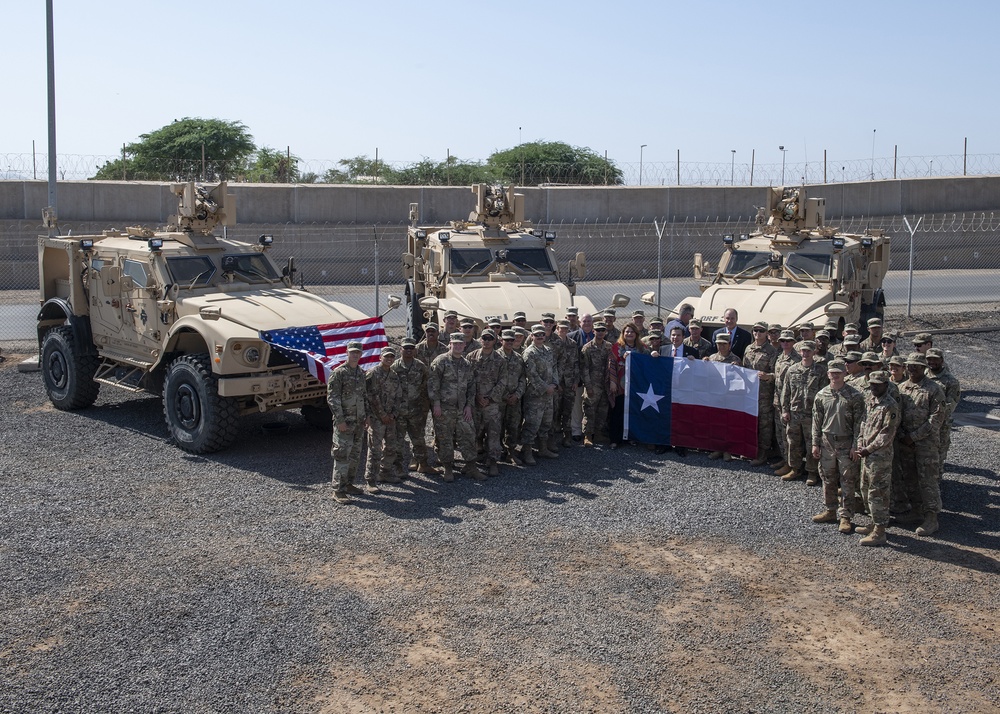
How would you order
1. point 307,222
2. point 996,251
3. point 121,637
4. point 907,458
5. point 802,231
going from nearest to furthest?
1. point 121,637
2. point 907,458
3. point 802,231
4. point 307,222
5. point 996,251

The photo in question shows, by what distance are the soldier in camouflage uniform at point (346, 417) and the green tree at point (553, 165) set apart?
25.4 meters

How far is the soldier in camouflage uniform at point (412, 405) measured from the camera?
9.93 m

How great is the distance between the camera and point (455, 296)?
13414 mm

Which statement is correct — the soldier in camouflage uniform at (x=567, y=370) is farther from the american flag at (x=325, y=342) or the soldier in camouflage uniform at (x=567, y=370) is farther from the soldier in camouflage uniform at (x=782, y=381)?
the soldier in camouflage uniform at (x=782, y=381)

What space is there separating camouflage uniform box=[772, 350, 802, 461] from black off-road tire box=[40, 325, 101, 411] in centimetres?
837

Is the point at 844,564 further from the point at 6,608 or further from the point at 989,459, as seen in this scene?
the point at 6,608

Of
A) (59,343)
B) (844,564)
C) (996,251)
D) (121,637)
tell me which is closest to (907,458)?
(844,564)

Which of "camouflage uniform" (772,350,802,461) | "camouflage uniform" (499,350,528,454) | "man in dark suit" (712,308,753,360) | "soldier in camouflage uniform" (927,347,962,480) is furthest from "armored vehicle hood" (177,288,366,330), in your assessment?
"soldier in camouflage uniform" (927,347,962,480)

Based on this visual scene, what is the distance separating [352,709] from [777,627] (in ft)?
9.40

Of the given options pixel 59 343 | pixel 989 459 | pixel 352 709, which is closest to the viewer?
pixel 352 709

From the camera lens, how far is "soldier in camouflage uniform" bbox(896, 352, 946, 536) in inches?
336

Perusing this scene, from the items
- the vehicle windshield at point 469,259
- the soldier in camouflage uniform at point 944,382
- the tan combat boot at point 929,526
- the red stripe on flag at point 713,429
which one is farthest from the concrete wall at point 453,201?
the tan combat boot at point 929,526

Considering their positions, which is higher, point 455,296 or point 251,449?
point 455,296

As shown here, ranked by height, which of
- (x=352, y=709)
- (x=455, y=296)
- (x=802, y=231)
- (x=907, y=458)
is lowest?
(x=352, y=709)
